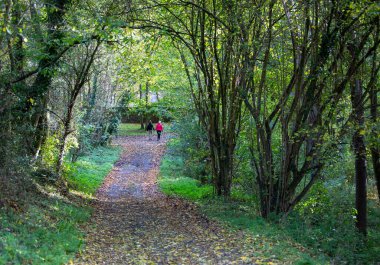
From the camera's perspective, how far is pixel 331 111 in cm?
1028

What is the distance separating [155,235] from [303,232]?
3.86 meters

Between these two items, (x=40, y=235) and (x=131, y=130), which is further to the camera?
(x=131, y=130)

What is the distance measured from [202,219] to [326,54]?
5600 millimetres

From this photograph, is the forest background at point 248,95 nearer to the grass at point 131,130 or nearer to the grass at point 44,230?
the grass at point 44,230

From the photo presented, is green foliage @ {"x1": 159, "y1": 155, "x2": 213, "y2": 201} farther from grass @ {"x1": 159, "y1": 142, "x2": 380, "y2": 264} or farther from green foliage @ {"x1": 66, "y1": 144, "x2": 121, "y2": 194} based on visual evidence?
green foliage @ {"x1": 66, "y1": 144, "x2": 121, "y2": 194}

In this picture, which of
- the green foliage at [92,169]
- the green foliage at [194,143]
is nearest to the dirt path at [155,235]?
the green foliage at [92,169]

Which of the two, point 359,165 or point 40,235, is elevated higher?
point 359,165

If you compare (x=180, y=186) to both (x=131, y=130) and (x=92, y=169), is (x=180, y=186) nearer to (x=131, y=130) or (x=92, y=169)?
(x=92, y=169)

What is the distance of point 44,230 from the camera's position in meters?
8.46

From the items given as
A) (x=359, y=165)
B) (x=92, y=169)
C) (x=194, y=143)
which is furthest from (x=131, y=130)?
(x=359, y=165)

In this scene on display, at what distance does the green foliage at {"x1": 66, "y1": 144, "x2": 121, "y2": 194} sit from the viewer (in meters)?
17.7

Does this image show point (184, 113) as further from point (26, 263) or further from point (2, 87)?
point (26, 263)

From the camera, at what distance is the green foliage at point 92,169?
58.1 ft

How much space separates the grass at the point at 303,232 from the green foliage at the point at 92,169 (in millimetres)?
4802
